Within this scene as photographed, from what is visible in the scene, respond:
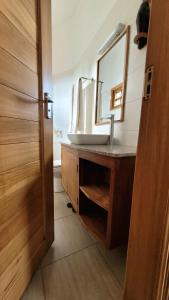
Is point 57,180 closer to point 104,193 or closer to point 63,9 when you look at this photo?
point 104,193

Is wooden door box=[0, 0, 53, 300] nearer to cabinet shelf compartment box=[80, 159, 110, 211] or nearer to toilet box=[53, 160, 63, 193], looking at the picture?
cabinet shelf compartment box=[80, 159, 110, 211]

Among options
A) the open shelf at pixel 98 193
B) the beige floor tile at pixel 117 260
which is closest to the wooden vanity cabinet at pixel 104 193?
the open shelf at pixel 98 193

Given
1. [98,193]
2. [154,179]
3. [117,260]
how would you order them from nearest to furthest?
1. [154,179]
2. [117,260]
3. [98,193]

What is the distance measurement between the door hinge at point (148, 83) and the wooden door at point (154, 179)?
11 millimetres

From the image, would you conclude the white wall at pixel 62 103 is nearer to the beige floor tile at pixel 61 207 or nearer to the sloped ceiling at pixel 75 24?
the sloped ceiling at pixel 75 24

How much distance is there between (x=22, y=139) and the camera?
27.1 inches

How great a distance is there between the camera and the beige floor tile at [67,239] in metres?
1.02

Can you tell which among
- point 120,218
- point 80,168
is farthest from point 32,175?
point 120,218

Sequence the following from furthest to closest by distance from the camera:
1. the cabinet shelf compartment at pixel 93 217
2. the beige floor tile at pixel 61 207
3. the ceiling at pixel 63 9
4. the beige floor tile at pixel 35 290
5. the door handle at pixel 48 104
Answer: the ceiling at pixel 63 9, the beige floor tile at pixel 61 207, the cabinet shelf compartment at pixel 93 217, the door handle at pixel 48 104, the beige floor tile at pixel 35 290

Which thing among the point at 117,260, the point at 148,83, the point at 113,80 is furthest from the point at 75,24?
the point at 117,260

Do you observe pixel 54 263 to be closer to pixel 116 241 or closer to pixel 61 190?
pixel 116 241

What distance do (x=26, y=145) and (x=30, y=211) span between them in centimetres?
38

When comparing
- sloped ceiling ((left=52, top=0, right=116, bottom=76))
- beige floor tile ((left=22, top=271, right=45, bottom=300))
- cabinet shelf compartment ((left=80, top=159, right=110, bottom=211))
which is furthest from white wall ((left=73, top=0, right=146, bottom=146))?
beige floor tile ((left=22, top=271, right=45, bottom=300))

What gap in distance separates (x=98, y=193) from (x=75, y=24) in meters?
2.32
